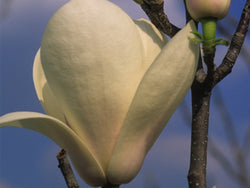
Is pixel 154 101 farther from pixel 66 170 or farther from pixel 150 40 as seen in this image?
pixel 66 170

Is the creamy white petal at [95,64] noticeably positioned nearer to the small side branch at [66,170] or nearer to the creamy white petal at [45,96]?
the creamy white petal at [45,96]

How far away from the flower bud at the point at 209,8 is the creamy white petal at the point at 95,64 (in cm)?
11

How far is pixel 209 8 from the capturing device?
0.64m

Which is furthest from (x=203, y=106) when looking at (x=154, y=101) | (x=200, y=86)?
(x=154, y=101)

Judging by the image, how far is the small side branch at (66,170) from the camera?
0.84m

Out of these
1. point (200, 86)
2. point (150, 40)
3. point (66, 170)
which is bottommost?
point (66, 170)

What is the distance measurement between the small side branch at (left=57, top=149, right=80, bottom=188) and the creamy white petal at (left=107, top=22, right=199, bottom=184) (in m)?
0.19

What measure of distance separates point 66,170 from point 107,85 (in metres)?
0.29

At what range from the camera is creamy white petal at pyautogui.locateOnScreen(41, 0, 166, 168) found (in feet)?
2.10

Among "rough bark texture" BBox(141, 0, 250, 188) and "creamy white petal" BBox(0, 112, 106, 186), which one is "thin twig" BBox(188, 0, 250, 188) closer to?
"rough bark texture" BBox(141, 0, 250, 188)

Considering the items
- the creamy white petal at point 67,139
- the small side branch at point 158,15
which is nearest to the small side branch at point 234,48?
the small side branch at point 158,15

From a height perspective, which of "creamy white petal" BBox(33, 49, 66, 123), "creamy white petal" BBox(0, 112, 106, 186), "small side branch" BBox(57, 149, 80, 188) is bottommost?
"small side branch" BBox(57, 149, 80, 188)

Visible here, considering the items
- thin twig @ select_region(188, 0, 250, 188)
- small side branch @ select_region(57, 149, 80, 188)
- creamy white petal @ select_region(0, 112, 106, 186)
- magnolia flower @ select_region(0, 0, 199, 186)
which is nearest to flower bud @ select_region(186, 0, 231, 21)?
magnolia flower @ select_region(0, 0, 199, 186)

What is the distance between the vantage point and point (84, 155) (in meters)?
0.68
